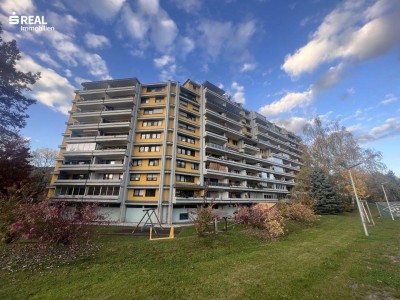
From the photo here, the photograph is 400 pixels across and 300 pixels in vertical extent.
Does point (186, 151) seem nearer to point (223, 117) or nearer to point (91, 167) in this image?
point (223, 117)

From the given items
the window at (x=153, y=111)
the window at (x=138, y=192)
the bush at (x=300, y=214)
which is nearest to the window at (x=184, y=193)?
the window at (x=138, y=192)

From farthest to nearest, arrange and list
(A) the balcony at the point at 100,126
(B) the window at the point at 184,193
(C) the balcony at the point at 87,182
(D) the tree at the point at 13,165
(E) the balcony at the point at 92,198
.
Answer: (A) the balcony at the point at 100,126
(B) the window at the point at 184,193
(C) the balcony at the point at 87,182
(E) the balcony at the point at 92,198
(D) the tree at the point at 13,165

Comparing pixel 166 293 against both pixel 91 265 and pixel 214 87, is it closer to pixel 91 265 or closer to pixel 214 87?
pixel 91 265

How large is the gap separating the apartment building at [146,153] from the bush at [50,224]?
1973 cm

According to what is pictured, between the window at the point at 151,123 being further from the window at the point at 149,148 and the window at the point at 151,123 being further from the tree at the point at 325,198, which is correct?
the tree at the point at 325,198

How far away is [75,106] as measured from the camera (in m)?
40.8

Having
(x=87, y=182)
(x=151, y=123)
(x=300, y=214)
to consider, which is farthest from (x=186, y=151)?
(x=300, y=214)

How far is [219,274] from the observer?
8.41m

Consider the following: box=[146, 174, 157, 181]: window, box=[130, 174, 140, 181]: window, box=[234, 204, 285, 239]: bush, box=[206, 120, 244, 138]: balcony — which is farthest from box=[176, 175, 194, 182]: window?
box=[234, 204, 285, 239]: bush

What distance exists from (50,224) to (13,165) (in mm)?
14619

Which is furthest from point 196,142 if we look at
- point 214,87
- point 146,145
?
point 214,87

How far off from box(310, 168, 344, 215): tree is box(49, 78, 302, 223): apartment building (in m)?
13.1

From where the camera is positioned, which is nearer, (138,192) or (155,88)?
(138,192)

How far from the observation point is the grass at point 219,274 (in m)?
6.76
